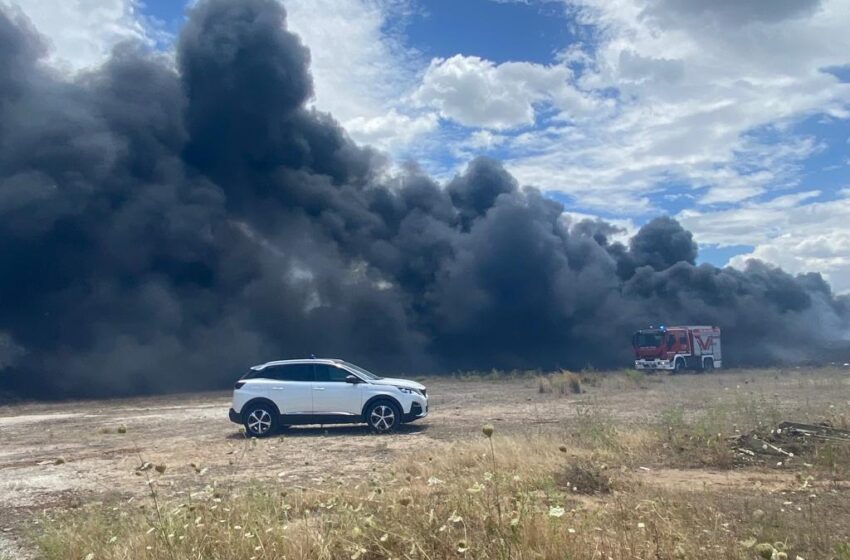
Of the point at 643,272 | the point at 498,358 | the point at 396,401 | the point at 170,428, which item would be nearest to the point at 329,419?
the point at 396,401

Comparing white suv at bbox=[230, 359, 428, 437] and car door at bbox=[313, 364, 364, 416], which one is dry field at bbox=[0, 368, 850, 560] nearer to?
white suv at bbox=[230, 359, 428, 437]

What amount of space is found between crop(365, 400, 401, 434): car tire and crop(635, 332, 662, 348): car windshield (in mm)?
26056

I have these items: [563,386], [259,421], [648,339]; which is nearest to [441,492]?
[259,421]

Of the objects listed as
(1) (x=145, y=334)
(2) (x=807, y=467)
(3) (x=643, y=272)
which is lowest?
(2) (x=807, y=467)

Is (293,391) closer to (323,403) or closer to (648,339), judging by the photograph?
(323,403)

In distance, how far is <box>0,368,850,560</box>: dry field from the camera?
4.47 metres

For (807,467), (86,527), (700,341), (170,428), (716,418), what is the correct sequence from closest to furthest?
(86,527), (807,467), (716,418), (170,428), (700,341)

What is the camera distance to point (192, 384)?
1528 inches

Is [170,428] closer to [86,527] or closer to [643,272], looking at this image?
[86,527]

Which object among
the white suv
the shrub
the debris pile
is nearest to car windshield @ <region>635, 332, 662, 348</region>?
the white suv

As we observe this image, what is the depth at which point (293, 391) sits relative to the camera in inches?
569

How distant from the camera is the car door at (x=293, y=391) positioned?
14398 millimetres

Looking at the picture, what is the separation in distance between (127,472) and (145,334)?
105ft

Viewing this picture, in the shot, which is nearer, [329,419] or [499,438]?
[499,438]
